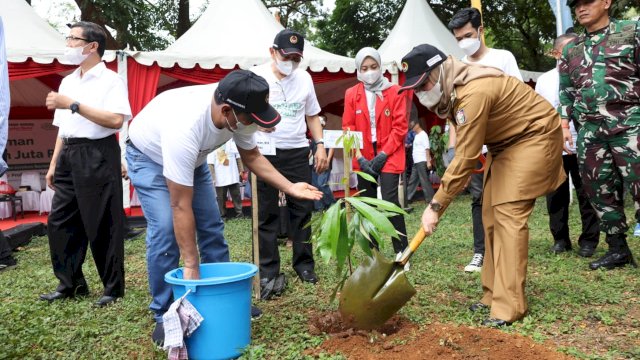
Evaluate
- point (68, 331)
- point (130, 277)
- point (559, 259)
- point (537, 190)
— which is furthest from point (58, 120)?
point (559, 259)

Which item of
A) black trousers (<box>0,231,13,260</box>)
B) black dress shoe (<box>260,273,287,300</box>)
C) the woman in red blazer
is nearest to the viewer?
black dress shoe (<box>260,273,287,300</box>)

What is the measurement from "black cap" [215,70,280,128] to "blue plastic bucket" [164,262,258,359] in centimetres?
77

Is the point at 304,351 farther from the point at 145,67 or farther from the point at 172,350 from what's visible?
the point at 145,67

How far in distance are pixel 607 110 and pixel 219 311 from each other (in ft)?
10.1

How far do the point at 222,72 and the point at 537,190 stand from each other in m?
6.58

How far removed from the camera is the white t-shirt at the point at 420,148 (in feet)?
33.2

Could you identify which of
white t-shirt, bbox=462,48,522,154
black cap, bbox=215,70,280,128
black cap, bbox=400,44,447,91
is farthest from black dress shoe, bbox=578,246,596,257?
black cap, bbox=215,70,280,128

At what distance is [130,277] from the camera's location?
4.84m

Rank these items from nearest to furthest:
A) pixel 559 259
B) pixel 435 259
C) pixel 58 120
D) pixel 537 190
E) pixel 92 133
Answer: pixel 537 190, pixel 92 133, pixel 58 120, pixel 559 259, pixel 435 259

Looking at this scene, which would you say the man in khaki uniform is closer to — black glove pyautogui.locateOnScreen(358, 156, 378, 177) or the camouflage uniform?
the camouflage uniform

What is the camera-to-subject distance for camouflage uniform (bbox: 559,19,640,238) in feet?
12.4

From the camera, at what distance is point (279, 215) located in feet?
13.3

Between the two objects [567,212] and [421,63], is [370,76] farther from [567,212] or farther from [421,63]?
[567,212]

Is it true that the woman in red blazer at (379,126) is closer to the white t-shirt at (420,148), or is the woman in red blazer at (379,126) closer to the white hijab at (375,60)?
the white hijab at (375,60)
